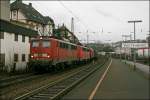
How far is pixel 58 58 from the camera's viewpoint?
33.4 metres

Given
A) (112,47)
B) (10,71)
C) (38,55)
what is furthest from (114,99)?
(112,47)

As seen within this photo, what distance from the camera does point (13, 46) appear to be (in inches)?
1551

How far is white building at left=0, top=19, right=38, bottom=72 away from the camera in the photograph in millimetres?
36228

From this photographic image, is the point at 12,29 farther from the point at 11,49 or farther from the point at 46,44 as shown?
the point at 46,44

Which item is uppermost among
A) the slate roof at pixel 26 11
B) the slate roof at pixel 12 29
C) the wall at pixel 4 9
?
the slate roof at pixel 26 11

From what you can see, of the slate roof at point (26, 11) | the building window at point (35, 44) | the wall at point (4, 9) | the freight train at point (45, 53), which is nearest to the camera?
the freight train at point (45, 53)

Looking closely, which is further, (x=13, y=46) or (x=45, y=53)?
(x=13, y=46)

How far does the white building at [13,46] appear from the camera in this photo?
36.2 m

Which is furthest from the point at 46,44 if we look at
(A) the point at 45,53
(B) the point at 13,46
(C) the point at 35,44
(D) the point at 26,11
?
(D) the point at 26,11

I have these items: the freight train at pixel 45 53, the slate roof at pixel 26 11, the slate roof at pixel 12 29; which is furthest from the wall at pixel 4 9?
the slate roof at pixel 26 11

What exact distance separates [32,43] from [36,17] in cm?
4803

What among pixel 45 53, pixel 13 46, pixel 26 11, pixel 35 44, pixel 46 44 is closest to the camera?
pixel 45 53

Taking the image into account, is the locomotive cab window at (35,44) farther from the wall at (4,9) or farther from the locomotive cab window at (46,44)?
the wall at (4,9)

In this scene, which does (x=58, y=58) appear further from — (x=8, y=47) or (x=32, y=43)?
(x=8, y=47)
